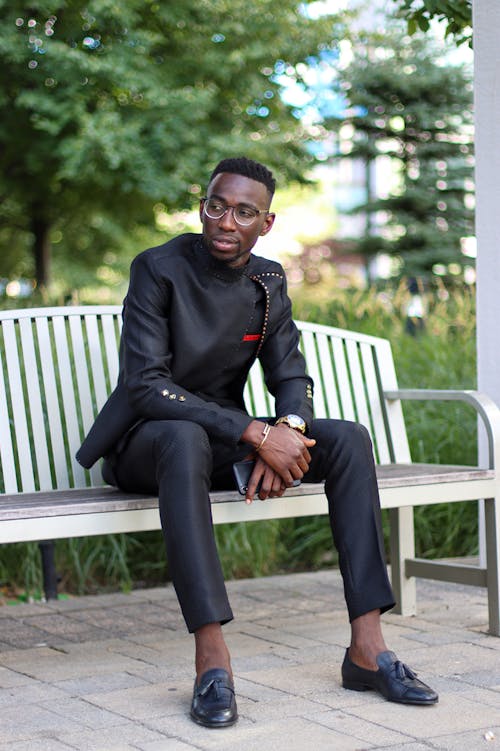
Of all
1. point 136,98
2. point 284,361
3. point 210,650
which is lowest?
point 210,650

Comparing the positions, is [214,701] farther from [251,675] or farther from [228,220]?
[228,220]

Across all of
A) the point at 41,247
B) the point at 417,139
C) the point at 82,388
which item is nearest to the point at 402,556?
the point at 82,388

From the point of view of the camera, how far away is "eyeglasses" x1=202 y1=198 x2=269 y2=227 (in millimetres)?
3613

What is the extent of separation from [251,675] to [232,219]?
1.41 meters

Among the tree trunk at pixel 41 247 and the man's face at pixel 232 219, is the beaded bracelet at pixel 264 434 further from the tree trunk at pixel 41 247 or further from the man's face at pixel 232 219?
the tree trunk at pixel 41 247

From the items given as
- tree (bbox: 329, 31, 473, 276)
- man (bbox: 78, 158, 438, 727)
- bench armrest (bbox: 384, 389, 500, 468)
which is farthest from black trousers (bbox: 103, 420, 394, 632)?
tree (bbox: 329, 31, 473, 276)

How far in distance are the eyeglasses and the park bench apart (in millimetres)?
832

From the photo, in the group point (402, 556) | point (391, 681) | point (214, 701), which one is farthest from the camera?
point (402, 556)

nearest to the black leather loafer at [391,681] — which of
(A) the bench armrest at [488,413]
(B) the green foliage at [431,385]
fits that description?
(A) the bench armrest at [488,413]

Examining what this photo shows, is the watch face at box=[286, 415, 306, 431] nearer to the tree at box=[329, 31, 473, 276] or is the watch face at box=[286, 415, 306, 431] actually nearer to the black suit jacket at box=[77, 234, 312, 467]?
the black suit jacket at box=[77, 234, 312, 467]

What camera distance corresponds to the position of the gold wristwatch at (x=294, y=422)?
142 inches

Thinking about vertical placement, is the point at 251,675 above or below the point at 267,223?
below

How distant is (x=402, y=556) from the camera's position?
4.59 m

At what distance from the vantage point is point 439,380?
6.13m
